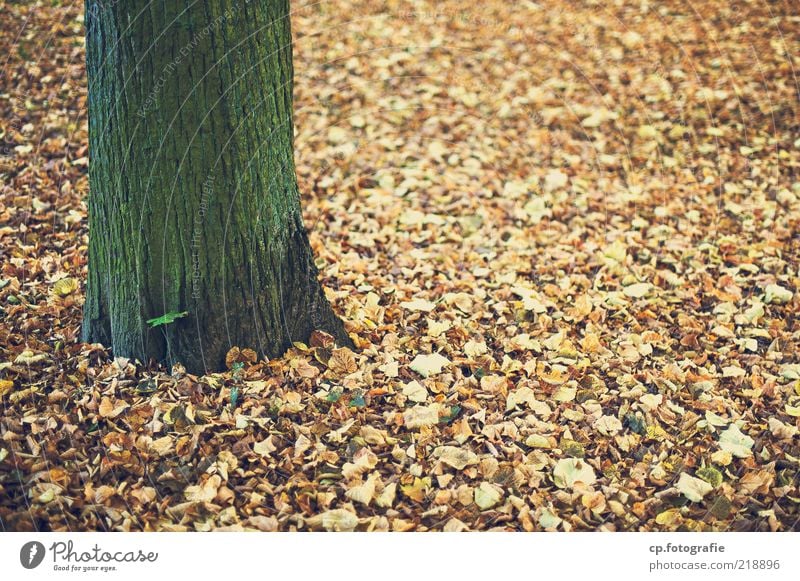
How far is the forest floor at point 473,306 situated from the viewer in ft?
8.35

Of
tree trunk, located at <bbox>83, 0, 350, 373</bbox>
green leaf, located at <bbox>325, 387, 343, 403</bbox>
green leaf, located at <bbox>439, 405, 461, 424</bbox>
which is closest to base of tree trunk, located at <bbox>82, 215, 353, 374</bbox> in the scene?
tree trunk, located at <bbox>83, 0, 350, 373</bbox>

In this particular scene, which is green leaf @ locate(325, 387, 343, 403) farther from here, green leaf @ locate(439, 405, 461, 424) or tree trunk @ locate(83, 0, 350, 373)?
green leaf @ locate(439, 405, 461, 424)

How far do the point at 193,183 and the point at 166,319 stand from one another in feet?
1.68

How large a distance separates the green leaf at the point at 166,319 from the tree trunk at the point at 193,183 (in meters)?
0.02

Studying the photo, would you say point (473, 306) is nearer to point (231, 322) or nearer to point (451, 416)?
point (451, 416)

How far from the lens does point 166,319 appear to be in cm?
277

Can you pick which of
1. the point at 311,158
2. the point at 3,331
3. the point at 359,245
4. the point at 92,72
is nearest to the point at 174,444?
the point at 3,331

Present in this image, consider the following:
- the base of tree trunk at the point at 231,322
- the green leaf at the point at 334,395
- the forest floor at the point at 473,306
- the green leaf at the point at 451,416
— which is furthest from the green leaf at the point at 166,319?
the green leaf at the point at 451,416

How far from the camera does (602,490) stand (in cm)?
260

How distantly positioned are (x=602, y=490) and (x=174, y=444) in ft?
4.91

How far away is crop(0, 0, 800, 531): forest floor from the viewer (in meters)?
2.54

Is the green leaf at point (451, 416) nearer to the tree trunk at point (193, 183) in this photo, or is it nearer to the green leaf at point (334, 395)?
the green leaf at point (334, 395)

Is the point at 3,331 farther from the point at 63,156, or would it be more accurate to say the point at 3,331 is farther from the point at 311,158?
the point at 311,158

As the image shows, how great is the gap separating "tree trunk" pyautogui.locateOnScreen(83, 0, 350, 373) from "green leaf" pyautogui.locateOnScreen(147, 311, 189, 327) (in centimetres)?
2
